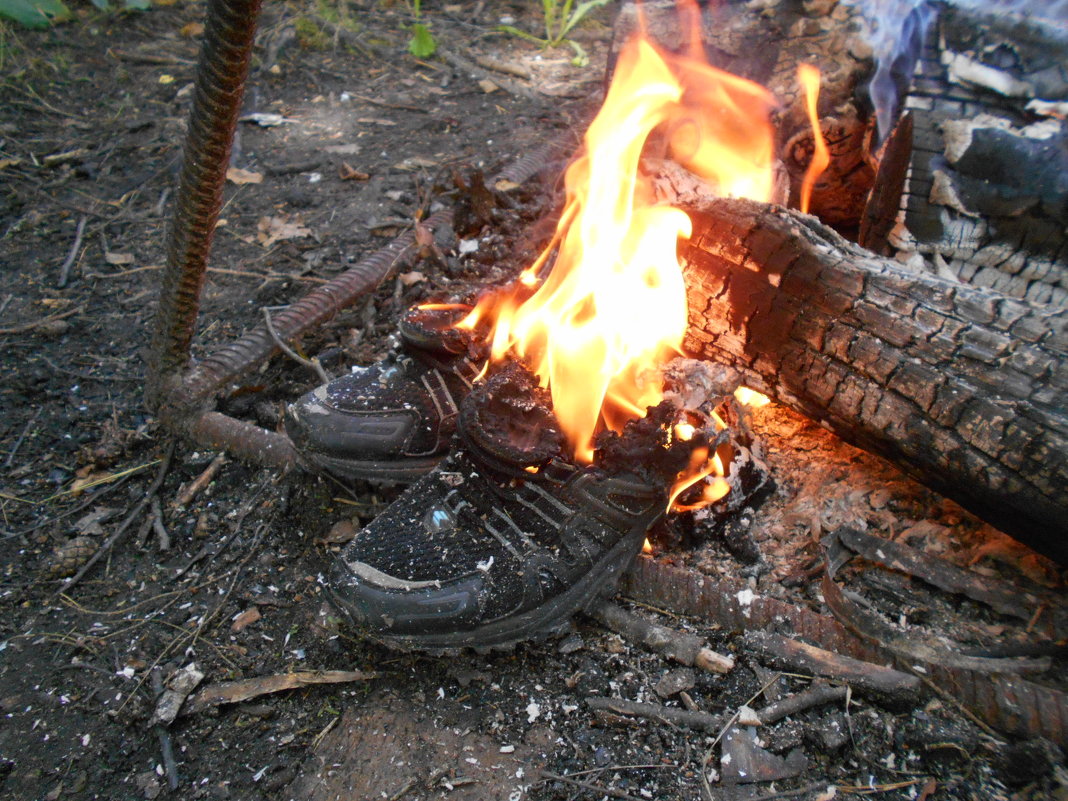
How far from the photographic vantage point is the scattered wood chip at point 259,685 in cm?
211

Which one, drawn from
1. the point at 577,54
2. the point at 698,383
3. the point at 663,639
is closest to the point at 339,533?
the point at 663,639

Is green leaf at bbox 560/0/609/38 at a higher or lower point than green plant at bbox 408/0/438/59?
higher

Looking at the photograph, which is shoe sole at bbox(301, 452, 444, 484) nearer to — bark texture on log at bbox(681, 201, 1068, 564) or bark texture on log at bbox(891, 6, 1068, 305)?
bark texture on log at bbox(681, 201, 1068, 564)

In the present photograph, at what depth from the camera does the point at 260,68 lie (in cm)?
588

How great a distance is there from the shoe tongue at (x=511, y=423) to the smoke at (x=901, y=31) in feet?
6.45

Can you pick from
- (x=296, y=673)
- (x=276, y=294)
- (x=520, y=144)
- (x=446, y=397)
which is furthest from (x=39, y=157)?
(x=296, y=673)

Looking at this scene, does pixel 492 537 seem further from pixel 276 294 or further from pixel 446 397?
pixel 276 294

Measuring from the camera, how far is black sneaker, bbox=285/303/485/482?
256cm

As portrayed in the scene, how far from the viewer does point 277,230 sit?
14.0 feet

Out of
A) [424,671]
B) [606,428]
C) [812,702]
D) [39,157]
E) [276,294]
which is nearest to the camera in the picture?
[812,702]

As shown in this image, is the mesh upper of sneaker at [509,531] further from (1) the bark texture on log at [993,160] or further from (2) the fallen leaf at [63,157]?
(2) the fallen leaf at [63,157]

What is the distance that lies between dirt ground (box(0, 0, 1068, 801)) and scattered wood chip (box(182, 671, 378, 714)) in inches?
1.0

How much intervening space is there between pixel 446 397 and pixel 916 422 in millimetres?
1517

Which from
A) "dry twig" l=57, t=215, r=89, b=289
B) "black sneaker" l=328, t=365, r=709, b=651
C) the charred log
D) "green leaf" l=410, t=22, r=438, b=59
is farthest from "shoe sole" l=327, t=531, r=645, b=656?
"green leaf" l=410, t=22, r=438, b=59
